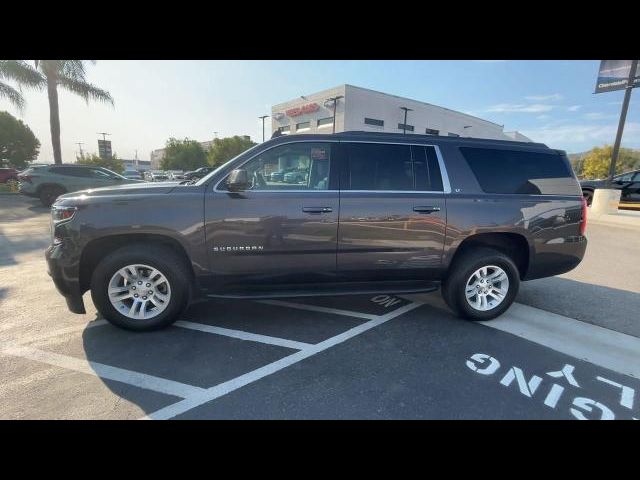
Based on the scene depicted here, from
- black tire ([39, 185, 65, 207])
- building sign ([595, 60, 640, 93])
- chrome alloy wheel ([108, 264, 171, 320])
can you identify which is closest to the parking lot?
chrome alloy wheel ([108, 264, 171, 320])

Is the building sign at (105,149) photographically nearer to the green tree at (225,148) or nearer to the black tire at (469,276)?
the green tree at (225,148)

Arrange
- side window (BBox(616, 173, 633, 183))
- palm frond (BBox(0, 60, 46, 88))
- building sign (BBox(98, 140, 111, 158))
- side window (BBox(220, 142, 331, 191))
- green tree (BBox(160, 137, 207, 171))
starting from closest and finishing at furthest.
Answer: side window (BBox(220, 142, 331, 191)) → side window (BBox(616, 173, 633, 183)) → palm frond (BBox(0, 60, 46, 88)) → building sign (BBox(98, 140, 111, 158)) → green tree (BBox(160, 137, 207, 171))

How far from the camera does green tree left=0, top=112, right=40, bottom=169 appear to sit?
41875mm

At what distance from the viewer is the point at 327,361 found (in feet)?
9.64

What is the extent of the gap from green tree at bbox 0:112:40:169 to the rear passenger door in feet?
183

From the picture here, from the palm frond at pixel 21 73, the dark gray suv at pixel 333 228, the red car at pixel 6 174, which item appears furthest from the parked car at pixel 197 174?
the red car at pixel 6 174

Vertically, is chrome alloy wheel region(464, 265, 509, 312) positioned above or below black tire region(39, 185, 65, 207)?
below

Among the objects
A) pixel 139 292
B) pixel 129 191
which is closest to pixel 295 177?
pixel 129 191

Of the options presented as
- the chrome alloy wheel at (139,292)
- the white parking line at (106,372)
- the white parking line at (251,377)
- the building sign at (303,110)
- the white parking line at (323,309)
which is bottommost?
the white parking line at (106,372)

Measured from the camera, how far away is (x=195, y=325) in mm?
3561

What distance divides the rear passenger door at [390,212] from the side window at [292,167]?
24 cm

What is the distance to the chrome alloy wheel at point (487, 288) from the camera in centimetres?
382

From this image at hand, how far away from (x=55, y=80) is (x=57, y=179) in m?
9.86

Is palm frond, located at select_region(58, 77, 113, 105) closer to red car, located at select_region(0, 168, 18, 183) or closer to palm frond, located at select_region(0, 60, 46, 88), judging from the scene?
palm frond, located at select_region(0, 60, 46, 88)
